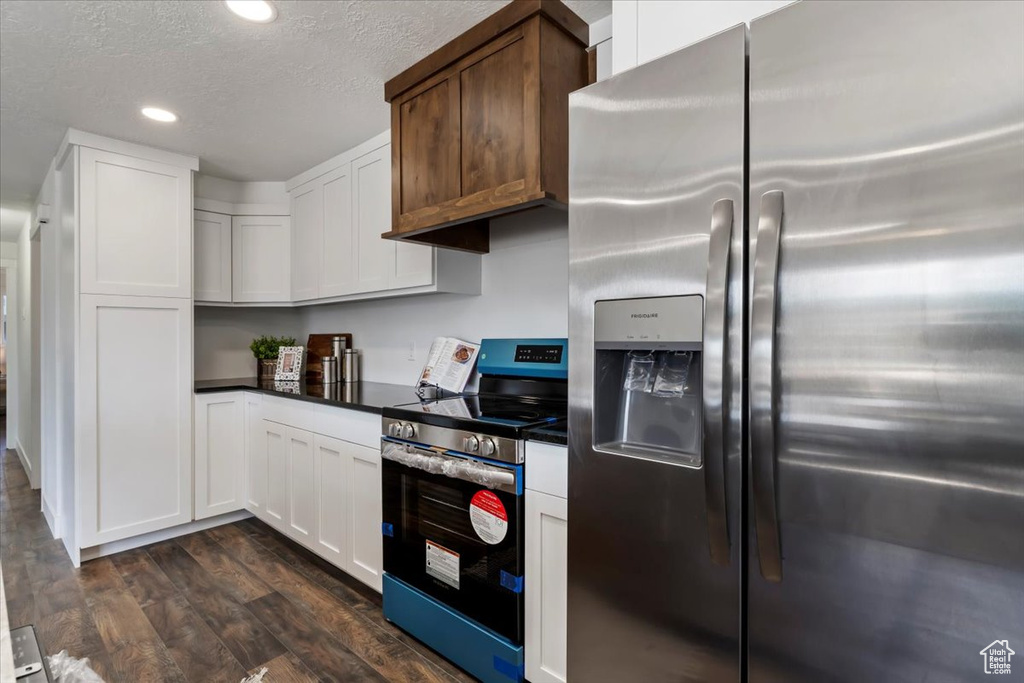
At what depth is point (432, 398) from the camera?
251 centimetres

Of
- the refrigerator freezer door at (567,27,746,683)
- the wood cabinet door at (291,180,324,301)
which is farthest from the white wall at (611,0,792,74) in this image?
the wood cabinet door at (291,180,324,301)

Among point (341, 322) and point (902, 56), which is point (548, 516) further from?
point (341, 322)

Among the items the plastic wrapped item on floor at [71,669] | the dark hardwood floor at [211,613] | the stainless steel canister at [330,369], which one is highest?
the stainless steel canister at [330,369]

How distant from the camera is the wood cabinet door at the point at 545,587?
5.07 ft

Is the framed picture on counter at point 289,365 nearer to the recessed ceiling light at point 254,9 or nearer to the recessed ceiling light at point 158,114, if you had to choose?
the recessed ceiling light at point 158,114

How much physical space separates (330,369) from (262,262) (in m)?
0.98

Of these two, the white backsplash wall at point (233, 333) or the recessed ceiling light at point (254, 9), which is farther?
the white backsplash wall at point (233, 333)

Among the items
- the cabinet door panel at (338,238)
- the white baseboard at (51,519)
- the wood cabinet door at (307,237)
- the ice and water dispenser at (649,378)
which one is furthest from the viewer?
the wood cabinet door at (307,237)

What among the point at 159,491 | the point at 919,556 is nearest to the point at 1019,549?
the point at 919,556

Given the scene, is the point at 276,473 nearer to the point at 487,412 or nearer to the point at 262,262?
the point at 262,262

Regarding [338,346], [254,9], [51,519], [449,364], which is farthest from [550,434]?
[51,519]

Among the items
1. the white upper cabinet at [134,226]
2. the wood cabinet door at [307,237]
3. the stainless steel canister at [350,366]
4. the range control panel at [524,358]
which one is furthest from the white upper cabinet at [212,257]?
the range control panel at [524,358]

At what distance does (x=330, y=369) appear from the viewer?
3.39 m

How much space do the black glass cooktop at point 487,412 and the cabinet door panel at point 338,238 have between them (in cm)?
115
